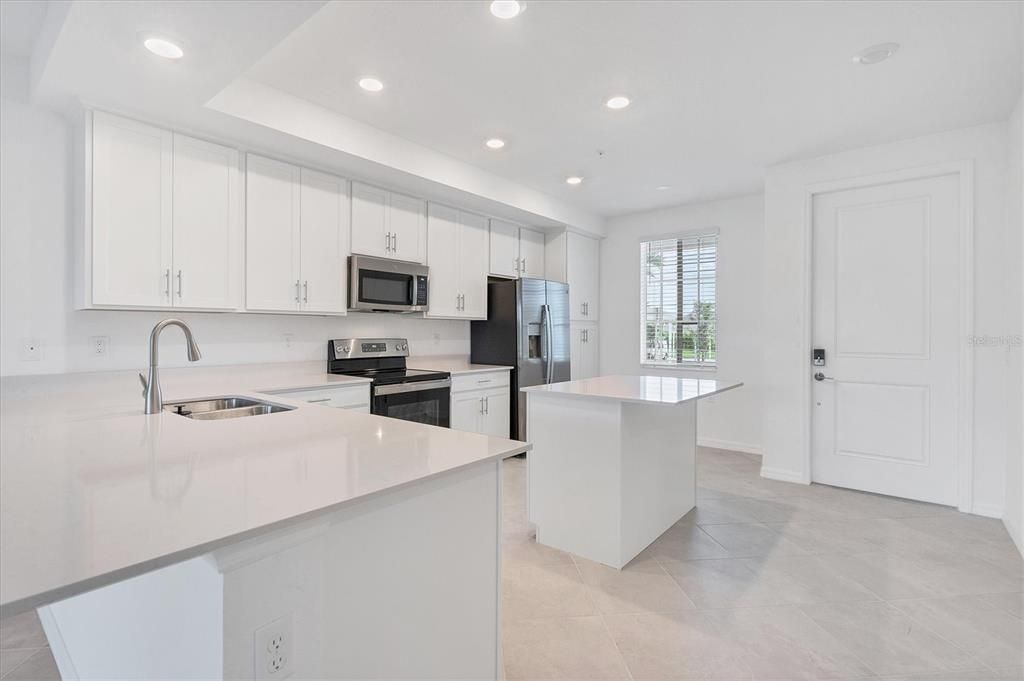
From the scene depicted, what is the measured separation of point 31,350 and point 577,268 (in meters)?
4.41

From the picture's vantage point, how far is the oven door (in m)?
3.36

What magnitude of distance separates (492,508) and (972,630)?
6.82 feet

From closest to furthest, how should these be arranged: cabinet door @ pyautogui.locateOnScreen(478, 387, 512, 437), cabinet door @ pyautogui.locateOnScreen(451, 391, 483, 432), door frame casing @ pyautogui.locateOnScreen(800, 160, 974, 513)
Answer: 1. door frame casing @ pyautogui.locateOnScreen(800, 160, 974, 513)
2. cabinet door @ pyautogui.locateOnScreen(451, 391, 483, 432)
3. cabinet door @ pyautogui.locateOnScreen(478, 387, 512, 437)

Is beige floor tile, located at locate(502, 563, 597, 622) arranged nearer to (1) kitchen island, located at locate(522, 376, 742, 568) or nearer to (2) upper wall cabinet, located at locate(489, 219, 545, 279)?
(1) kitchen island, located at locate(522, 376, 742, 568)

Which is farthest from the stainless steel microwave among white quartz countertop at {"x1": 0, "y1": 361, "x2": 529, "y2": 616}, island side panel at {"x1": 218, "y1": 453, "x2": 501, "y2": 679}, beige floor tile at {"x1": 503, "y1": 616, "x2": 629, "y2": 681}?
island side panel at {"x1": 218, "y1": 453, "x2": 501, "y2": 679}

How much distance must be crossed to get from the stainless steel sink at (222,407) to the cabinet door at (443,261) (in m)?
1.93

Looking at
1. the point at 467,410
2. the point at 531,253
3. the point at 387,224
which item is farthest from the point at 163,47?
the point at 531,253

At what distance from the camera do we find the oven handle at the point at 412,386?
3.35m

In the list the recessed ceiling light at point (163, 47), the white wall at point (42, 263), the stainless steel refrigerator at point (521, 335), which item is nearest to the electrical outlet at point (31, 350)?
the white wall at point (42, 263)

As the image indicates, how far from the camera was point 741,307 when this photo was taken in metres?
4.80

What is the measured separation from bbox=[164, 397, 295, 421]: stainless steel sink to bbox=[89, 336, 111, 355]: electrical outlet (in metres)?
0.85

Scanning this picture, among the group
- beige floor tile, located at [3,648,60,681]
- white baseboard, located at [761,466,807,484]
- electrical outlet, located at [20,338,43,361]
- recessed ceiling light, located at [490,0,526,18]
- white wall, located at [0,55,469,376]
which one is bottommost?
beige floor tile, located at [3,648,60,681]

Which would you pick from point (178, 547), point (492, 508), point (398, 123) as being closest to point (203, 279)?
point (398, 123)

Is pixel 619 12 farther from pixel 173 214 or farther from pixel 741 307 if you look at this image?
pixel 741 307
